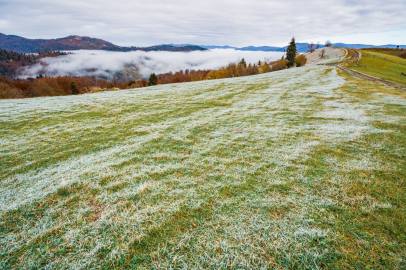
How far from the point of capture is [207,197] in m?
4.45

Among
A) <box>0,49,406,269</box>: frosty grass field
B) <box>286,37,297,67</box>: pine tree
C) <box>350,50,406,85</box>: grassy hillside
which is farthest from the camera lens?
<box>286,37,297,67</box>: pine tree

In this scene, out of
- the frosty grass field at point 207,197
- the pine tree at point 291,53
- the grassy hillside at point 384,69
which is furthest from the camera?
the pine tree at point 291,53

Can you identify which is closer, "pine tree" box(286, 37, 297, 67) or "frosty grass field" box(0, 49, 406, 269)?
"frosty grass field" box(0, 49, 406, 269)

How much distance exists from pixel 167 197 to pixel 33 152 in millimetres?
7448

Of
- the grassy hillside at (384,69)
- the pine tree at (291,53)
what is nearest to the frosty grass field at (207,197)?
the grassy hillside at (384,69)

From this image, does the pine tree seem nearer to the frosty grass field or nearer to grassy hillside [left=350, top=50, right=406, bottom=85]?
grassy hillside [left=350, top=50, right=406, bottom=85]

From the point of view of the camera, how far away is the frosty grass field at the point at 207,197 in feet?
10.1

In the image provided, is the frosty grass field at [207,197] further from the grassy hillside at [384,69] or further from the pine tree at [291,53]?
the pine tree at [291,53]

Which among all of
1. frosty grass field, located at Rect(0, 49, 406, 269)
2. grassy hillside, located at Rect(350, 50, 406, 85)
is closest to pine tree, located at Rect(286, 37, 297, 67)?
grassy hillside, located at Rect(350, 50, 406, 85)

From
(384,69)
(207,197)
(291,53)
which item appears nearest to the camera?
(207,197)

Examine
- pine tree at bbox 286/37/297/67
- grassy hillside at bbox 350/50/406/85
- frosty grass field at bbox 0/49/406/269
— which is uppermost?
pine tree at bbox 286/37/297/67

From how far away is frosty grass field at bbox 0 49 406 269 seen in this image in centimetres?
308

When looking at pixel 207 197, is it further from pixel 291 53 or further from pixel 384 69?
pixel 291 53

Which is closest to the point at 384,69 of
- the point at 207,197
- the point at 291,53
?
the point at 291,53
